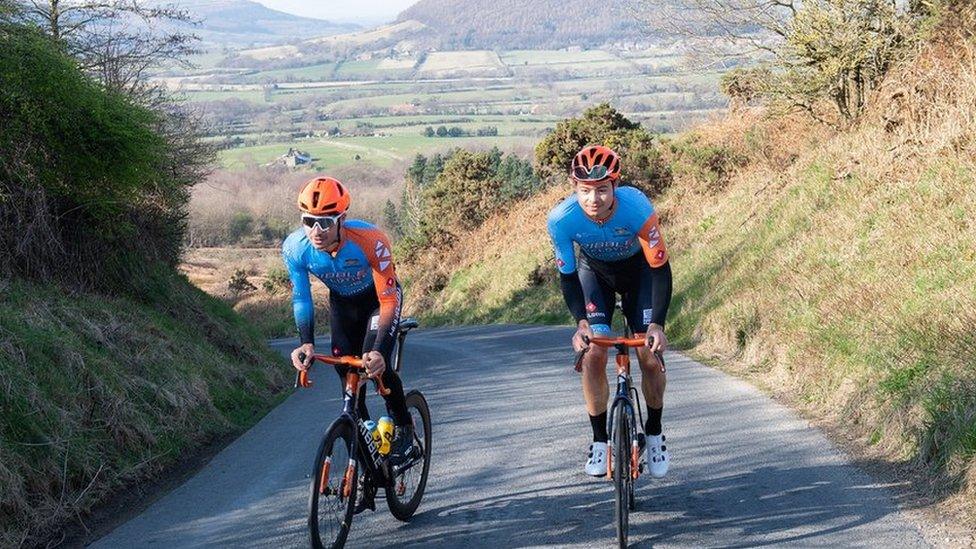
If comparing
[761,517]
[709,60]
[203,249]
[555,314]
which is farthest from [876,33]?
[203,249]

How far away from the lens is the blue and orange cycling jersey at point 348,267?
6785 mm

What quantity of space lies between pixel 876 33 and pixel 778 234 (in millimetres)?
5954

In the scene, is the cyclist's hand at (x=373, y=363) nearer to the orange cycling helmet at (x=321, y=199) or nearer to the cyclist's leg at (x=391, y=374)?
the cyclist's leg at (x=391, y=374)

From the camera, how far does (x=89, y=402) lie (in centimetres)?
910

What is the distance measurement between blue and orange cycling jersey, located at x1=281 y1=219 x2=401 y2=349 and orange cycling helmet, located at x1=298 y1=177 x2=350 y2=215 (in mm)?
302

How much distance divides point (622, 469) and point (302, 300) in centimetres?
217

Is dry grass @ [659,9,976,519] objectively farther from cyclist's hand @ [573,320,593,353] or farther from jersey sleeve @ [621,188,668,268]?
cyclist's hand @ [573,320,593,353]

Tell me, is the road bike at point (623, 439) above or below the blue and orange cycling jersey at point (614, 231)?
below

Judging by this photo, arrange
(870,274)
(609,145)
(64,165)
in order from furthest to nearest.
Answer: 1. (609,145)
2. (64,165)
3. (870,274)

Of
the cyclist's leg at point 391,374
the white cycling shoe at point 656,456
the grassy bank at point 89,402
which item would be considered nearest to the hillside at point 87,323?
the grassy bank at point 89,402

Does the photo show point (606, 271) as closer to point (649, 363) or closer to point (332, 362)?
point (649, 363)

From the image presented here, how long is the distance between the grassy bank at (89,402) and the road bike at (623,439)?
3.68 metres

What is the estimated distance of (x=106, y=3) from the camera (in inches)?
918

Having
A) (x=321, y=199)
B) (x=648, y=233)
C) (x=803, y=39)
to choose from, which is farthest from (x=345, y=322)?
(x=803, y=39)
